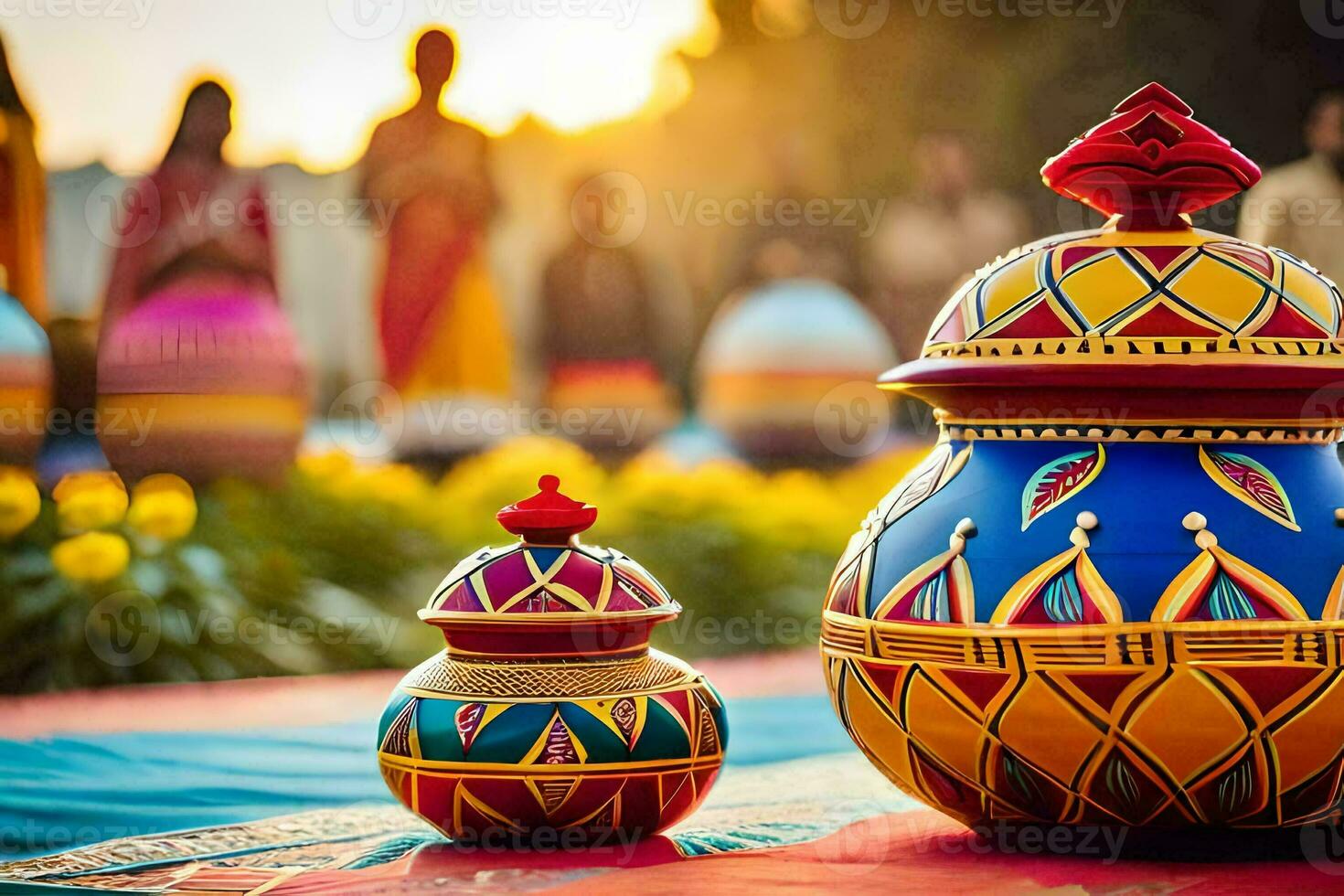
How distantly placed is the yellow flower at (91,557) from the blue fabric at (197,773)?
4.17 feet

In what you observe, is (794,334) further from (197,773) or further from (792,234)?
(197,773)

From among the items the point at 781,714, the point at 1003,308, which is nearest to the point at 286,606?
the point at 781,714

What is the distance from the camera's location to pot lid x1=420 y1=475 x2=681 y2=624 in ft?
9.39

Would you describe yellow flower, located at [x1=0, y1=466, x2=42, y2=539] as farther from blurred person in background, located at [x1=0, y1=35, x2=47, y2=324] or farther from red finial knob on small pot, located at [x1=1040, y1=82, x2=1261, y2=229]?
red finial knob on small pot, located at [x1=1040, y1=82, x2=1261, y2=229]

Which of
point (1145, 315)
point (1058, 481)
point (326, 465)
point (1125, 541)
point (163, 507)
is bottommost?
point (1125, 541)

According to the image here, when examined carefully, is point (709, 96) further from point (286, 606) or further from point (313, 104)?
→ point (286, 606)

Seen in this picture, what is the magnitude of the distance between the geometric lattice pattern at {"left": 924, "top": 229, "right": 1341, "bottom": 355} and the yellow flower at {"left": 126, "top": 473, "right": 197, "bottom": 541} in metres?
4.79

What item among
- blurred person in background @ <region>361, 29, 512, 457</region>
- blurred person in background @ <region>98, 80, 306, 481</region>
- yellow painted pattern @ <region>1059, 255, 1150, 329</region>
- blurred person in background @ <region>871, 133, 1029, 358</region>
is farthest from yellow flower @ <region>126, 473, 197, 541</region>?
yellow painted pattern @ <region>1059, 255, 1150, 329</region>

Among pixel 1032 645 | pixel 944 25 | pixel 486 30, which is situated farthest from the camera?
pixel 944 25

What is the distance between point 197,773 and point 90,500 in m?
2.30

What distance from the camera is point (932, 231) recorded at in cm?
820

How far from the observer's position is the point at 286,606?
6.99 metres

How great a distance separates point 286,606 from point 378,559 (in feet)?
1.48

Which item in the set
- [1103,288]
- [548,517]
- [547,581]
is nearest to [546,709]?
[547,581]
